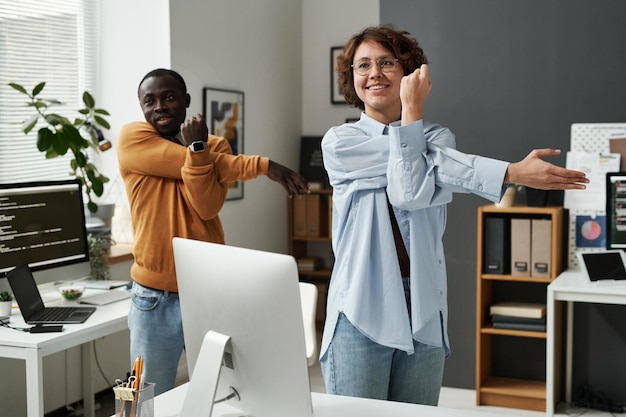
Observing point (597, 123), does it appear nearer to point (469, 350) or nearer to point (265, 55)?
point (469, 350)

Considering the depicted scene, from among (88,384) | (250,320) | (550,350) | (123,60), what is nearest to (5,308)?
(88,384)

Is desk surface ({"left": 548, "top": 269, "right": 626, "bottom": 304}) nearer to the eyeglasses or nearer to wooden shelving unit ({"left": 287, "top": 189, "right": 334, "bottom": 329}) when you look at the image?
the eyeglasses

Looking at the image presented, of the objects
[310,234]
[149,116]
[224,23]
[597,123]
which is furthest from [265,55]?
[149,116]

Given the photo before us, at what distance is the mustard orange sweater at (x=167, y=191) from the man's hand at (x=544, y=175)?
112cm

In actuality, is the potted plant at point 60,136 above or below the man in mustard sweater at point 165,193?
above

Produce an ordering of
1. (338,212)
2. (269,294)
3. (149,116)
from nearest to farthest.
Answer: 1. (269,294)
2. (338,212)
3. (149,116)

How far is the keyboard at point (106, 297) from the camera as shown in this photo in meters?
3.41

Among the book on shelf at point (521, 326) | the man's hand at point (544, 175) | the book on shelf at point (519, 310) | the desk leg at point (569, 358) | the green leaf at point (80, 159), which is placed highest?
the green leaf at point (80, 159)

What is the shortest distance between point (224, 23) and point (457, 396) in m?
2.77

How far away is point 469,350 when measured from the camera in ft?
14.9

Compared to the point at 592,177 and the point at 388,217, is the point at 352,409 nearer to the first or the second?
the point at 388,217

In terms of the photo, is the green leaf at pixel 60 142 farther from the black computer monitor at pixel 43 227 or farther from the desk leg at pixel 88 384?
the desk leg at pixel 88 384

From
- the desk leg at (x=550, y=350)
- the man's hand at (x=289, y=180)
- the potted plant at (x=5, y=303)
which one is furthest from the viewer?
Answer: the desk leg at (x=550, y=350)

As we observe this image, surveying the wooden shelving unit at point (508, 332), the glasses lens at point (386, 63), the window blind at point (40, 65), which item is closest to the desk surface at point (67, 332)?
the window blind at point (40, 65)
